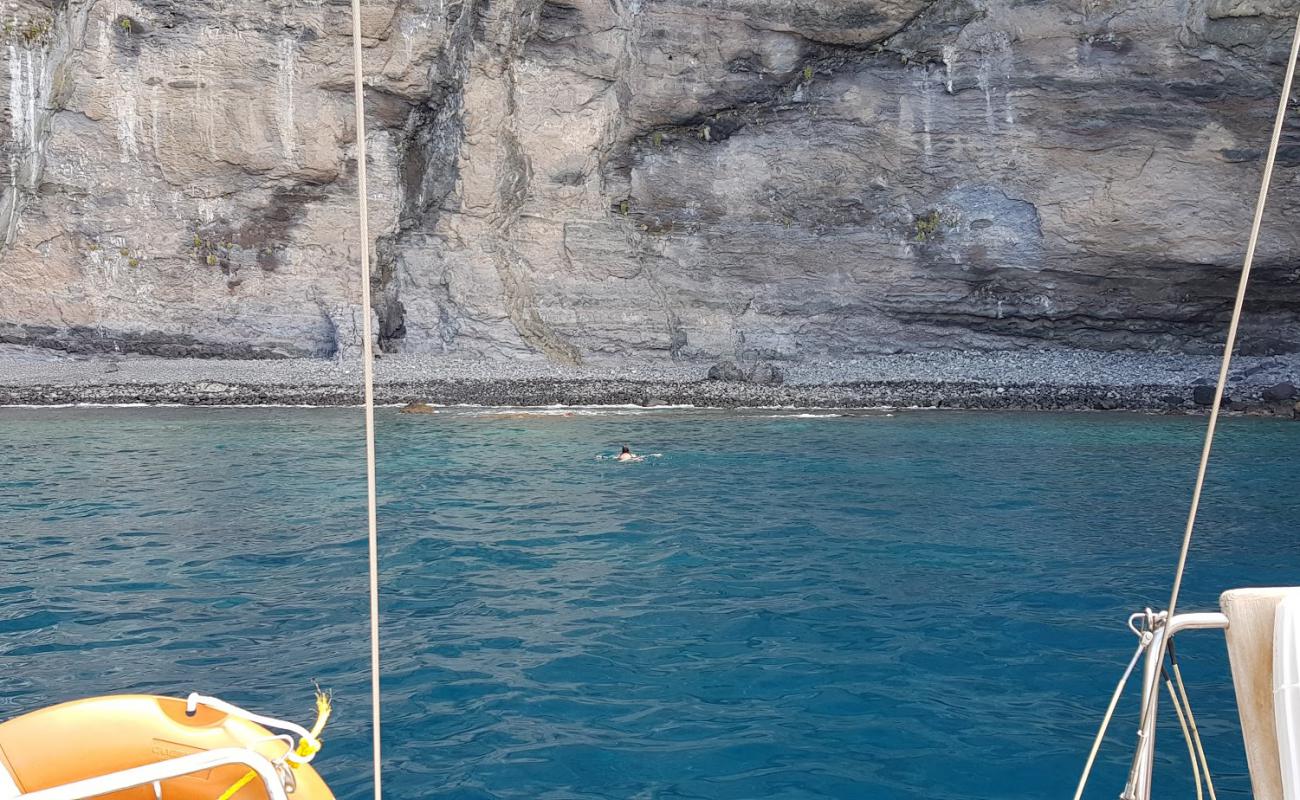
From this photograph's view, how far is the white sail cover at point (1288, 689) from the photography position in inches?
99.6

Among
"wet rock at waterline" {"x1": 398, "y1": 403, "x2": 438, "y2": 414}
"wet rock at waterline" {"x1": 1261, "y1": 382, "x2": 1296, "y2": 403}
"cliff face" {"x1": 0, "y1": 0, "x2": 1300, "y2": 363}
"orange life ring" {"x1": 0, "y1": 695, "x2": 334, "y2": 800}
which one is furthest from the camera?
"cliff face" {"x1": 0, "y1": 0, "x2": 1300, "y2": 363}

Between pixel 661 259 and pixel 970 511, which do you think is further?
pixel 661 259

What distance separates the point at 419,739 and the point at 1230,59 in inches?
777

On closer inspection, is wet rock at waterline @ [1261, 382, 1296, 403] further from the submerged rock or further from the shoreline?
the submerged rock

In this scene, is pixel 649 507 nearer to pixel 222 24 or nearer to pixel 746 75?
pixel 746 75

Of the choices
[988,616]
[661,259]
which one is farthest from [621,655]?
[661,259]

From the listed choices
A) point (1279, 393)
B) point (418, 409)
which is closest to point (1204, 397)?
point (1279, 393)

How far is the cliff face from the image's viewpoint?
2047 centimetres

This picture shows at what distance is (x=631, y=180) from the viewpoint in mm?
22469

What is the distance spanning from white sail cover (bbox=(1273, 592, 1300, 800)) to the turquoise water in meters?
2.14

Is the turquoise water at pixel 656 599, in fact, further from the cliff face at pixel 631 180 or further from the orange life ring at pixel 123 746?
the cliff face at pixel 631 180

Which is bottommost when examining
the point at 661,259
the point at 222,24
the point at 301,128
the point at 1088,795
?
the point at 1088,795

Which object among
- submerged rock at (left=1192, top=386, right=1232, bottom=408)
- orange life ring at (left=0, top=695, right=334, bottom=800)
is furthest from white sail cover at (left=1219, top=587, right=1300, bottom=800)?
submerged rock at (left=1192, top=386, right=1232, bottom=408)

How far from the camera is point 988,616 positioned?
6.91 metres
